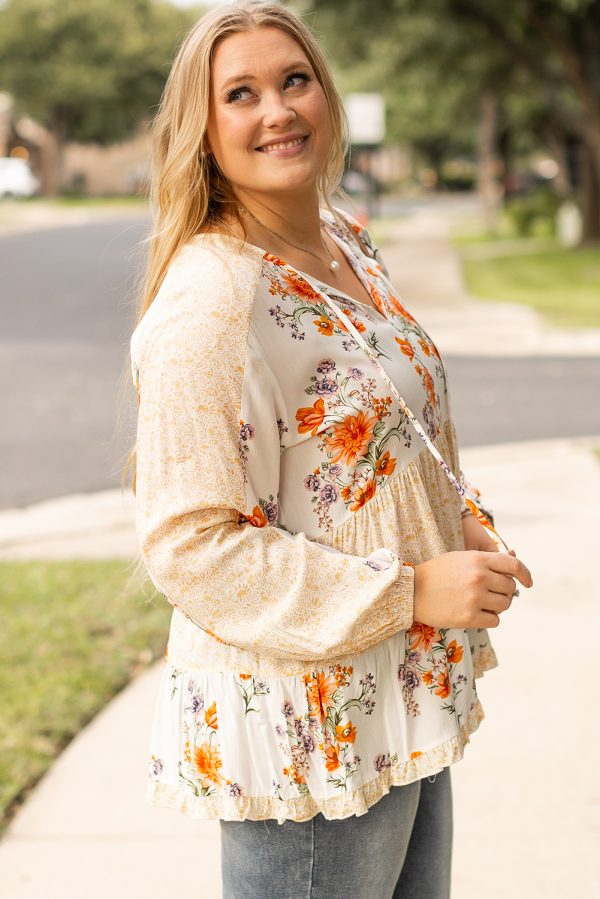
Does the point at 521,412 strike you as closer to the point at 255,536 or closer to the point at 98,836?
the point at 98,836

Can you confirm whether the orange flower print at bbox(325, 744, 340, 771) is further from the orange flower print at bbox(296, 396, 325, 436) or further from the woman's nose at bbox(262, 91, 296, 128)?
the woman's nose at bbox(262, 91, 296, 128)

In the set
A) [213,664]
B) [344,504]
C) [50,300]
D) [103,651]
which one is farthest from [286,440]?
[50,300]

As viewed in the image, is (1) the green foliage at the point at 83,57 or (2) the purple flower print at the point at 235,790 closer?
(2) the purple flower print at the point at 235,790

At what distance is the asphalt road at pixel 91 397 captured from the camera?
23.4ft

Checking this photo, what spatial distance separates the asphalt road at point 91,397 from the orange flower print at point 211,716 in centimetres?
252

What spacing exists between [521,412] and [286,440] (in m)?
7.24

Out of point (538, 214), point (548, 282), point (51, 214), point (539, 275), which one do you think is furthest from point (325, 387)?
point (51, 214)

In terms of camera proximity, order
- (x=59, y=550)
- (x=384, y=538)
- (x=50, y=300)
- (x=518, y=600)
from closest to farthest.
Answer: (x=384, y=538) < (x=518, y=600) < (x=59, y=550) < (x=50, y=300)

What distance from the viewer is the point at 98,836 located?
3076 millimetres

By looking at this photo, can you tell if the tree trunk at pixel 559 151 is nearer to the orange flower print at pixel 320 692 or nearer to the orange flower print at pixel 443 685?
the orange flower print at pixel 443 685

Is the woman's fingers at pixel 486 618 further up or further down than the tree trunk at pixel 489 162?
further up

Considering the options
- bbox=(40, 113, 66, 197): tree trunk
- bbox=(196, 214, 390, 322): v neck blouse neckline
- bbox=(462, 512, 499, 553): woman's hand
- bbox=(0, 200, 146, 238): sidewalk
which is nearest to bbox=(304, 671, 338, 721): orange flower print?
bbox=(462, 512, 499, 553): woman's hand

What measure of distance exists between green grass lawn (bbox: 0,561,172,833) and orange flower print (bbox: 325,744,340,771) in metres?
1.69

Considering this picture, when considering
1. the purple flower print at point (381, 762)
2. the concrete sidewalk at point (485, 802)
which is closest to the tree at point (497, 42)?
the concrete sidewalk at point (485, 802)
